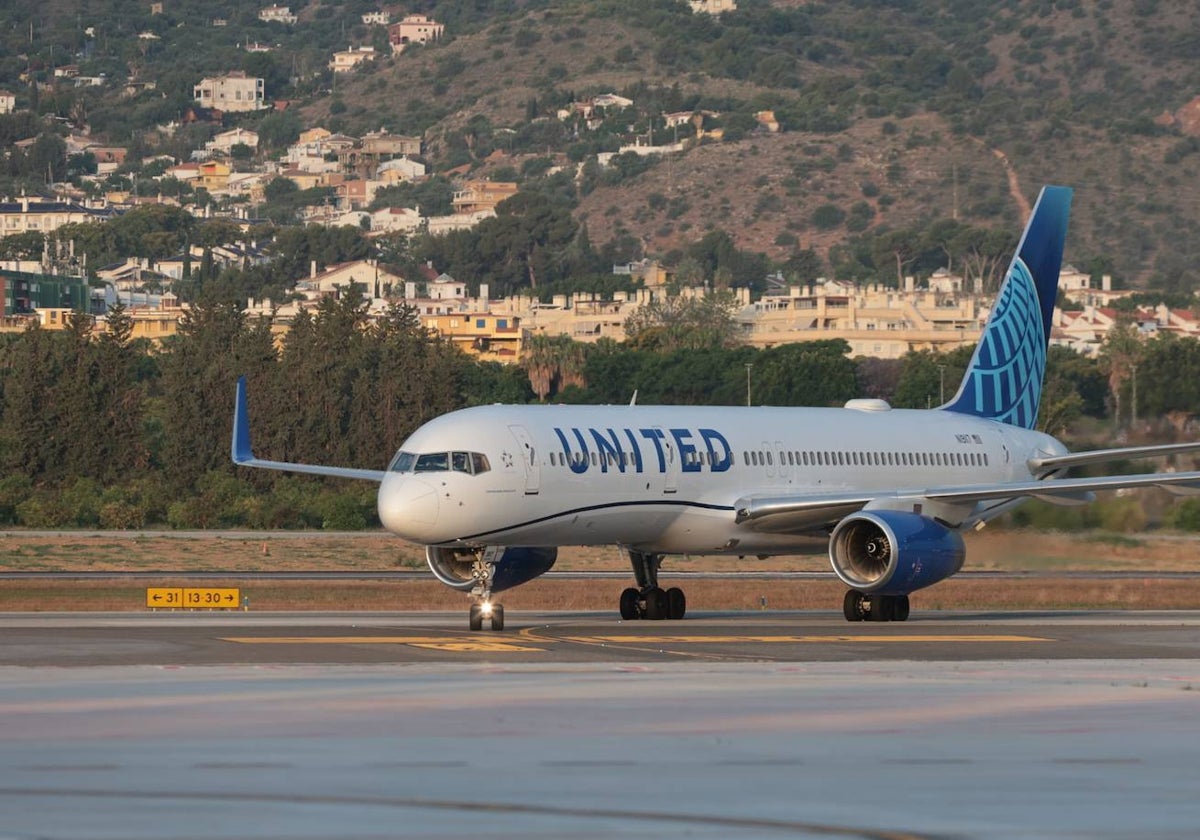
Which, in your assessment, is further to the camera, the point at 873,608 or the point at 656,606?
the point at 656,606

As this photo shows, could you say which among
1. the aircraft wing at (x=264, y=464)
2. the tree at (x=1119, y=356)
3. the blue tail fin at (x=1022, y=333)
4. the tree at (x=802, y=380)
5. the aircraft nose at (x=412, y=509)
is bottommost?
the aircraft nose at (x=412, y=509)

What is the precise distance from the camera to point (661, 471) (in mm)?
43938

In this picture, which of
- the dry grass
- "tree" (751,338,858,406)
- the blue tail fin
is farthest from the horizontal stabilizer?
"tree" (751,338,858,406)

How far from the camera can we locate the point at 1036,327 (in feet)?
185

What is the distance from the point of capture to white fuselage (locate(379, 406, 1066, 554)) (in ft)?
133

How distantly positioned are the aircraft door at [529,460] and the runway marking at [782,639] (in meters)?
3.59

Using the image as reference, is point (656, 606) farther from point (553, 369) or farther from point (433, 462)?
point (553, 369)

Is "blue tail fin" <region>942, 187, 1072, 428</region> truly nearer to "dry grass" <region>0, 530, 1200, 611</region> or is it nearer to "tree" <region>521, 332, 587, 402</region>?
"dry grass" <region>0, 530, 1200, 611</region>

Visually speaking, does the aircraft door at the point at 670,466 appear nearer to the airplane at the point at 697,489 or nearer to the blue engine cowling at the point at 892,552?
the airplane at the point at 697,489

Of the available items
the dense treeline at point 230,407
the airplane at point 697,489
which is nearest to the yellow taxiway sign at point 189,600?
the airplane at point 697,489

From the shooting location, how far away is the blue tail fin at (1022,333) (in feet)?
181

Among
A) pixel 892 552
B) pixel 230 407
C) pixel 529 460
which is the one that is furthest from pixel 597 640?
pixel 230 407

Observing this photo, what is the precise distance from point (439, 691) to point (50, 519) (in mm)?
72093

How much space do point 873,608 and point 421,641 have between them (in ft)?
35.3
